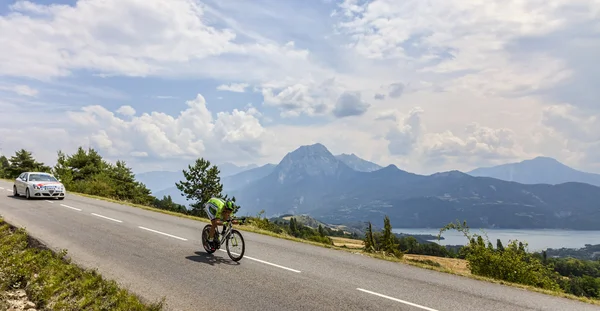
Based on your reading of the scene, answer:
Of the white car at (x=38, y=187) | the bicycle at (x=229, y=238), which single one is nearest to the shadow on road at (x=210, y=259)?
the bicycle at (x=229, y=238)

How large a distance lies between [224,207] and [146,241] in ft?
13.4

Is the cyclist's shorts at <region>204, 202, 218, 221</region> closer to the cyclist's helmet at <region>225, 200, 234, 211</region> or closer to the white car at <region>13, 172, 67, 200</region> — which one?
the cyclist's helmet at <region>225, 200, 234, 211</region>

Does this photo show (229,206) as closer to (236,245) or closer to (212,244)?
(236,245)

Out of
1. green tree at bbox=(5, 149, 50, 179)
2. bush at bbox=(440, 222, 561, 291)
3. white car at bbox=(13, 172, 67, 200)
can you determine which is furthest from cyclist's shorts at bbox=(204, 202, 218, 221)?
green tree at bbox=(5, 149, 50, 179)

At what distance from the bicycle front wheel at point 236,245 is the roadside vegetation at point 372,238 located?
5.21 metres

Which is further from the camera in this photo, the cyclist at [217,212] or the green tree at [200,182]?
the green tree at [200,182]

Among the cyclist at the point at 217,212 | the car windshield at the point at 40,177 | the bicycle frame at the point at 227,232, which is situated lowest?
the bicycle frame at the point at 227,232

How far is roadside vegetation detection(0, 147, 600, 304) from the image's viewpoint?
38.5ft

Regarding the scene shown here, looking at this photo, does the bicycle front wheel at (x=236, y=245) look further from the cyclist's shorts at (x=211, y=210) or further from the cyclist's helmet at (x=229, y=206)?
the cyclist's shorts at (x=211, y=210)

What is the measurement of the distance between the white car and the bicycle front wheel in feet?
71.7

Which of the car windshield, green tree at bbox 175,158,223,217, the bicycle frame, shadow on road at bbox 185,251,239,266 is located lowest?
shadow on road at bbox 185,251,239,266

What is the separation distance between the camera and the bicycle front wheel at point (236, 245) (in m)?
10.5

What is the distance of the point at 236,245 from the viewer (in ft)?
35.0

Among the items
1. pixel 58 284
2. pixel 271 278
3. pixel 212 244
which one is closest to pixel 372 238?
pixel 212 244
